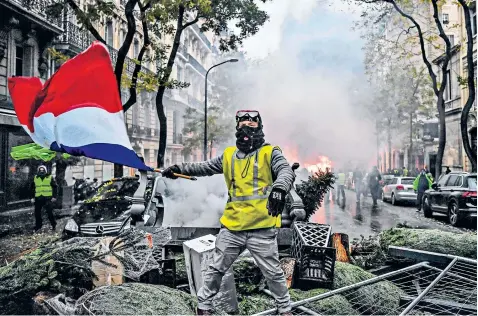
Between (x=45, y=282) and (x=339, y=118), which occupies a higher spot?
(x=339, y=118)

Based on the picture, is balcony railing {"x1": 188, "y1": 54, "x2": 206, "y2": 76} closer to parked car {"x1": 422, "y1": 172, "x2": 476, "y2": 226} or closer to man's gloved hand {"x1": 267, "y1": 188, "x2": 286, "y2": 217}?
parked car {"x1": 422, "y1": 172, "x2": 476, "y2": 226}

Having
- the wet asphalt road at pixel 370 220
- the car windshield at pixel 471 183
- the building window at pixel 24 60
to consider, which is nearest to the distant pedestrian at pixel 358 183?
the wet asphalt road at pixel 370 220

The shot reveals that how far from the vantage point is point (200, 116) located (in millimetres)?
31172

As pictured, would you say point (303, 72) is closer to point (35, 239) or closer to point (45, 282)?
point (35, 239)

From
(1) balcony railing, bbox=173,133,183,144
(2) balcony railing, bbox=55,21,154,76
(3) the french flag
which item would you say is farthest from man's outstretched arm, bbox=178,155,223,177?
(1) balcony railing, bbox=173,133,183,144

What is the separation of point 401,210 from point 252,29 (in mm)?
8898

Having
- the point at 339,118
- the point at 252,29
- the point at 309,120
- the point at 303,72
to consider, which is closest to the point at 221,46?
the point at 252,29

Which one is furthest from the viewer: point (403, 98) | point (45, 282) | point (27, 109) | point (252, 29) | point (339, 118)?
point (403, 98)

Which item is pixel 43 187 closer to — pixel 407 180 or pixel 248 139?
pixel 248 139

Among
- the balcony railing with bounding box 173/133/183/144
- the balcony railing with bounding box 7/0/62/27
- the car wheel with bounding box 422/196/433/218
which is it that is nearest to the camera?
the car wheel with bounding box 422/196/433/218

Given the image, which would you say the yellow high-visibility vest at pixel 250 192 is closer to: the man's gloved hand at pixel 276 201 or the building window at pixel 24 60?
the man's gloved hand at pixel 276 201

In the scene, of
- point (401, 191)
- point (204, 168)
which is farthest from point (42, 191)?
point (401, 191)

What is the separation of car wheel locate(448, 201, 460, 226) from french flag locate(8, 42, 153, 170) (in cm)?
1027

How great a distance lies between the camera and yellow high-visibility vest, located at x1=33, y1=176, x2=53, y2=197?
1108 centimetres
